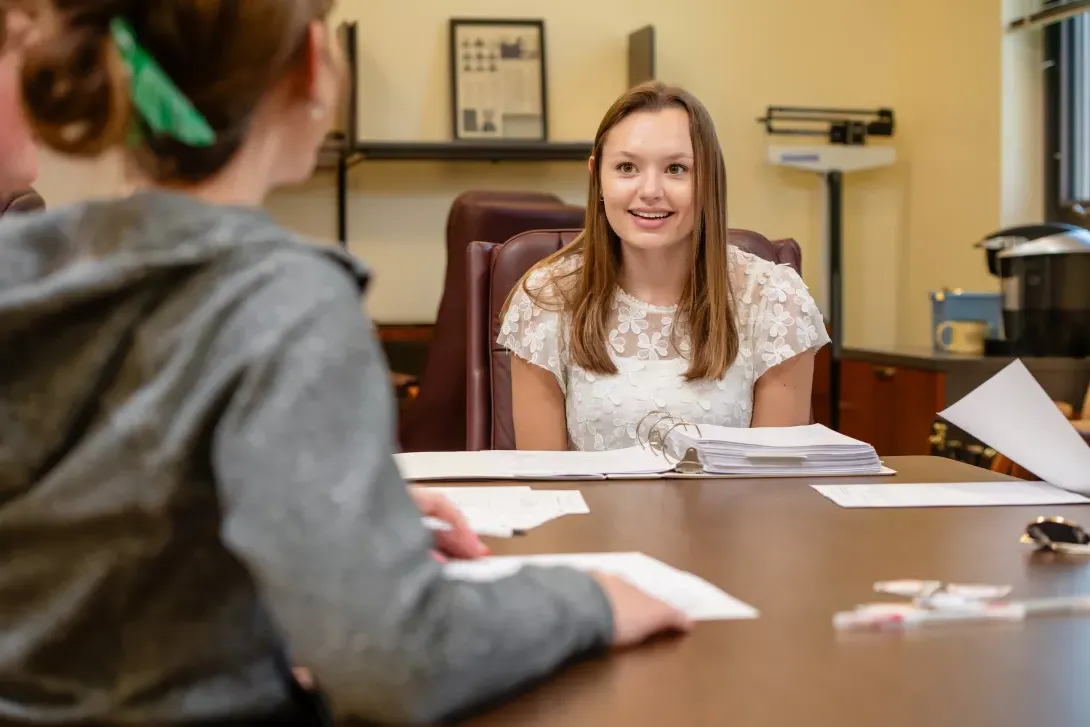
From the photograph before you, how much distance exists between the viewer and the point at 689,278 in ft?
6.64

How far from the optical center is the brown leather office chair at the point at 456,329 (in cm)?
255

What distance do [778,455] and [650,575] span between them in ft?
1.91

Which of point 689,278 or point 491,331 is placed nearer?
point 689,278

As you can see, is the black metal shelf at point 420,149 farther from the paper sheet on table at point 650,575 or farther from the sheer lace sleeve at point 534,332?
the paper sheet on table at point 650,575

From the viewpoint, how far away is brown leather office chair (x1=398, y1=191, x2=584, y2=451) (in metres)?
2.55

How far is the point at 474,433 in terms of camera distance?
2137mm

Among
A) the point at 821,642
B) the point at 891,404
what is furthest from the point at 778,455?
the point at 891,404

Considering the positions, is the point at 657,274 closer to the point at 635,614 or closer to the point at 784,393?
the point at 784,393

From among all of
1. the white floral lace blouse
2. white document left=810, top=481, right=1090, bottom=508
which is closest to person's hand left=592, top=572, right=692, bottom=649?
white document left=810, top=481, right=1090, bottom=508

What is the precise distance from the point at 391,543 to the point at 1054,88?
12.9 ft

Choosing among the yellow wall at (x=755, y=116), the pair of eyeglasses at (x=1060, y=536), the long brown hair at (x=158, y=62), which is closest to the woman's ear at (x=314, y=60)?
the long brown hair at (x=158, y=62)

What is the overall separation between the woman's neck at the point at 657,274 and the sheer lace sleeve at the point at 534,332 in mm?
161

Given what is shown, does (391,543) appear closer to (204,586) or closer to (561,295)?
(204,586)

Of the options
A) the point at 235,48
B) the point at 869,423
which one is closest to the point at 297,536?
the point at 235,48
